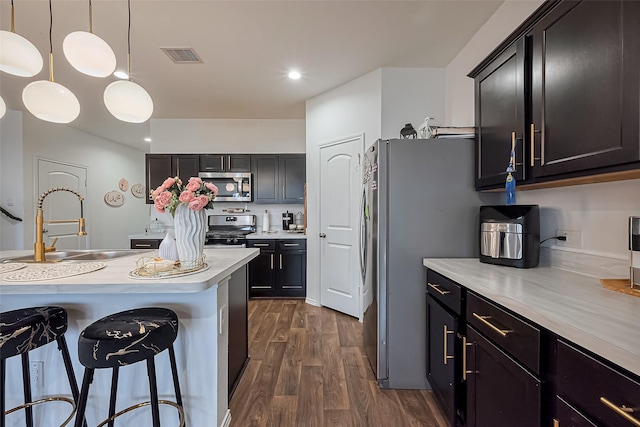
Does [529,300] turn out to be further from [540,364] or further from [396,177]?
[396,177]

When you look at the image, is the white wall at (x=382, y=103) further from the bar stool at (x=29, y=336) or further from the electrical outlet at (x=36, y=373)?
the electrical outlet at (x=36, y=373)

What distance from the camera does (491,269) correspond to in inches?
61.9

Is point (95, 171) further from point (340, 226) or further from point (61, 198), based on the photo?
point (340, 226)

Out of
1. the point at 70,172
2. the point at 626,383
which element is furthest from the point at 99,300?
the point at 70,172

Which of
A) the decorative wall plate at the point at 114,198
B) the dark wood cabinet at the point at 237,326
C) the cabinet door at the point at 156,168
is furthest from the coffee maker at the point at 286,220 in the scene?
the decorative wall plate at the point at 114,198

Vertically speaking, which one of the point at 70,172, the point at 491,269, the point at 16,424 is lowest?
the point at 16,424

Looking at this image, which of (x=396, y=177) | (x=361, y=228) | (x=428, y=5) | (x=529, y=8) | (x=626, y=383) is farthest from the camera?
(x=361, y=228)

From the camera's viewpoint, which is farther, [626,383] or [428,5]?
[428,5]

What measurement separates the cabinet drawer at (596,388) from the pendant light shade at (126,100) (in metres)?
2.22

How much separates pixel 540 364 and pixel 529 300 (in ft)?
0.67

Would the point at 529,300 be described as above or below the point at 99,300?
above

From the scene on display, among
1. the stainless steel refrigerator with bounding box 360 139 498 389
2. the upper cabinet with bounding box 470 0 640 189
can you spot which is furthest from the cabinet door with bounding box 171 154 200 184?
the upper cabinet with bounding box 470 0 640 189

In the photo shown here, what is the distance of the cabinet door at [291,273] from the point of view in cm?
397

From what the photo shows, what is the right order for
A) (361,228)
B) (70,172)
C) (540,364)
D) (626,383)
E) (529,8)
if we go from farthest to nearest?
(70,172), (361,228), (529,8), (540,364), (626,383)
